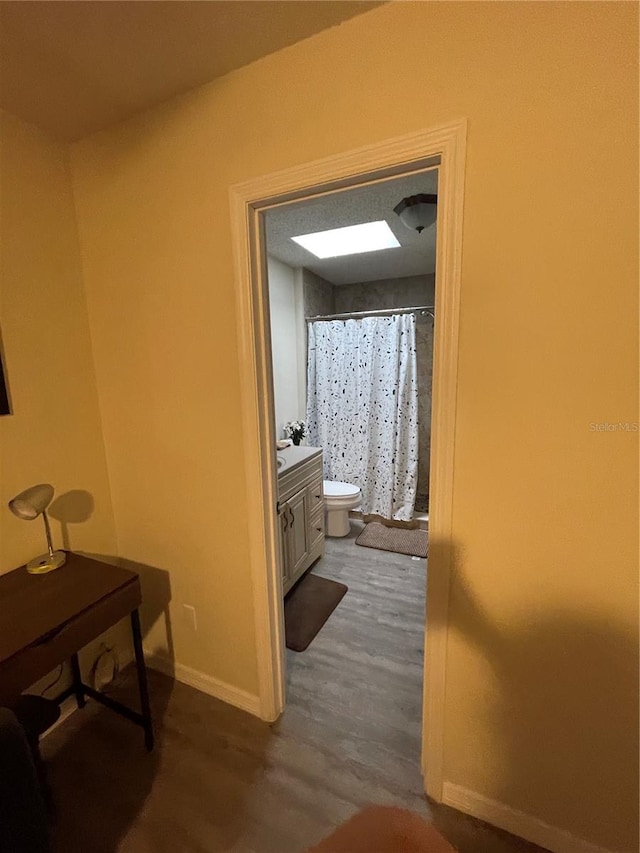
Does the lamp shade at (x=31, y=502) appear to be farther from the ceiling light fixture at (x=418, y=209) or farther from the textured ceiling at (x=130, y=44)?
the ceiling light fixture at (x=418, y=209)

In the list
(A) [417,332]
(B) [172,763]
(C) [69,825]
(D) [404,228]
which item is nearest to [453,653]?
(B) [172,763]

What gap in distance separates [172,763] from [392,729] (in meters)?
0.90

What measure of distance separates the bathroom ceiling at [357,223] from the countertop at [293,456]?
1.41 metres

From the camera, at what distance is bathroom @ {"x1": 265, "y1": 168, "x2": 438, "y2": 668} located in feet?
8.46

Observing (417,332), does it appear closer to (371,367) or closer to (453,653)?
(371,367)

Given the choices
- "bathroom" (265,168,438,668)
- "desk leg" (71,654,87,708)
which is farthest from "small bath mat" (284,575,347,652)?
"desk leg" (71,654,87,708)

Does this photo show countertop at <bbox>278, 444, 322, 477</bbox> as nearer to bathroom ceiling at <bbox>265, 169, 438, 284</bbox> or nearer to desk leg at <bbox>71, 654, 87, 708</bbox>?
desk leg at <bbox>71, 654, 87, 708</bbox>

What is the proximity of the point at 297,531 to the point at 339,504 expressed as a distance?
737 millimetres

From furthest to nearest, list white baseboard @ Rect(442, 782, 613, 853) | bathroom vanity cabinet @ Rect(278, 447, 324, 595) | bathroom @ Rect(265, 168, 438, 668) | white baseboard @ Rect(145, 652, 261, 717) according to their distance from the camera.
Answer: bathroom @ Rect(265, 168, 438, 668) < bathroom vanity cabinet @ Rect(278, 447, 324, 595) < white baseboard @ Rect(145, 652, 261, 717) < white baseboard @ Rect(442, 782, 613, 853)

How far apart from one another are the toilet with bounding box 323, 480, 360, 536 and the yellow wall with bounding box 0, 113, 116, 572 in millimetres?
1884

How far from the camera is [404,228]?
2.54m

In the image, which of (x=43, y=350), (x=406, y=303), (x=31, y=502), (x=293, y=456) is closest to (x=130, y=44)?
(x=43, y=350)

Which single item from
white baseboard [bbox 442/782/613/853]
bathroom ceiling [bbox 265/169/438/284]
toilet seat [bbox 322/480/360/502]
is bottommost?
white baseboard [bbox 442/782/613/853]

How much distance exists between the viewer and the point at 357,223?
2.43 meters
